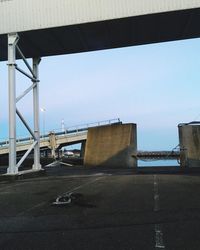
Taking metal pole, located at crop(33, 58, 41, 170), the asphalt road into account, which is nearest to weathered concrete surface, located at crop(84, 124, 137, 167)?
metal pole, located at crop(33, 58, 41, 170)

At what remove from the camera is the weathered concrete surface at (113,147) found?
127ft

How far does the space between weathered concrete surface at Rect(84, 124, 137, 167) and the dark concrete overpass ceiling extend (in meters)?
18.6

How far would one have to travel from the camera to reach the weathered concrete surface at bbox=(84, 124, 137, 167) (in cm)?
3859

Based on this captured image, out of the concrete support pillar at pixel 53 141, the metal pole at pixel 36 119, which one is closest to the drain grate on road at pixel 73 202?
the metal pole at pixel 36 119

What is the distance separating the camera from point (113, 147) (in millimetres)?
39688

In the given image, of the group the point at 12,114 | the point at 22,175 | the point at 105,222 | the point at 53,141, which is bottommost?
the point at 105,222

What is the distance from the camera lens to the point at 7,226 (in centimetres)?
696

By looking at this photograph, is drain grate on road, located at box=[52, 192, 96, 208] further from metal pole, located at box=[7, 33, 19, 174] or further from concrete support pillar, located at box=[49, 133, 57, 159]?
concrete support pillar, located at box=[49, 133, 57, 159]

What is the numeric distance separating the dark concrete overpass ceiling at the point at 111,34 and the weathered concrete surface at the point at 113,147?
1859cm

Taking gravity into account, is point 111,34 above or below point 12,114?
above

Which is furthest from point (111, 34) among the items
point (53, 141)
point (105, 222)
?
point (53, 141)

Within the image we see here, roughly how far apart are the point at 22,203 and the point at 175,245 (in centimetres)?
532

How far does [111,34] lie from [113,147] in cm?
2141

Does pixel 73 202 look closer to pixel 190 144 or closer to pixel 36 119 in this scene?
pixel 36 119
